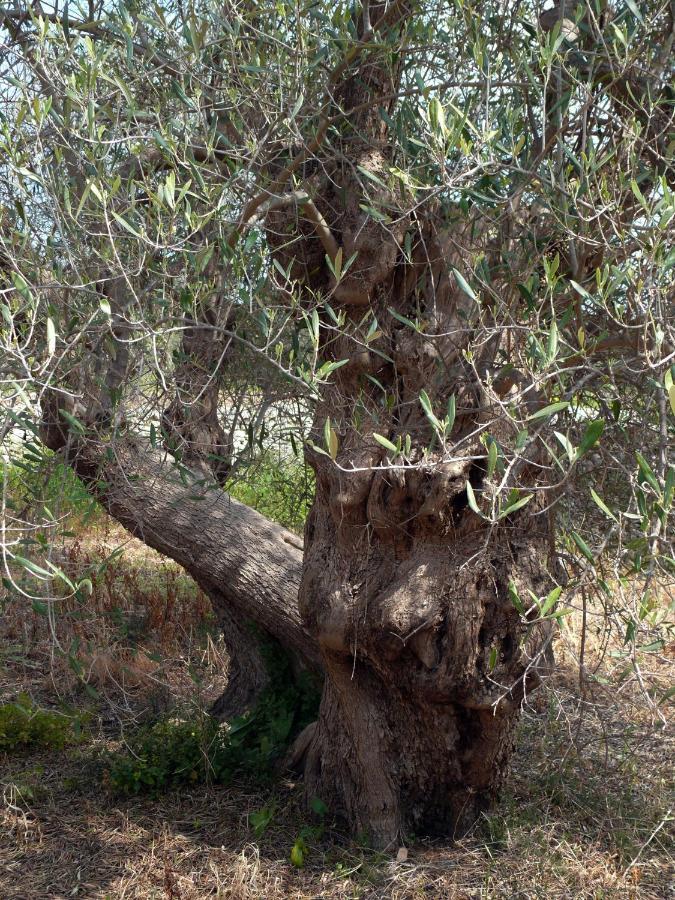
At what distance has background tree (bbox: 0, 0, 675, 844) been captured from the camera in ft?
7.96

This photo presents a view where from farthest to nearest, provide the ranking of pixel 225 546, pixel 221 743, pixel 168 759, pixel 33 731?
pixel 33 731 < pixel 225 546 < pixel 221 743 < pixel 168 759

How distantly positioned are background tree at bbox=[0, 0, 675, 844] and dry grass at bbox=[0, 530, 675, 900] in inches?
8.2

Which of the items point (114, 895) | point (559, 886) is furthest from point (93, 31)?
point (559, 886)

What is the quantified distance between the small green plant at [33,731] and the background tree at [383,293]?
1.38 meters

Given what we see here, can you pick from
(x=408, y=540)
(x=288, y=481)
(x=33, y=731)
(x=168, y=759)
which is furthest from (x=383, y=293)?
(x=33, y=731)

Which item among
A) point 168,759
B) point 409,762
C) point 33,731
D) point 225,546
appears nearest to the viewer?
point 409,762

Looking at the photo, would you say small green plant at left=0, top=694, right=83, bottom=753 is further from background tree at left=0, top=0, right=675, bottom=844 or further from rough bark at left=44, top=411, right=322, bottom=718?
background tree at left=0, top=0, right=675, bottom=844

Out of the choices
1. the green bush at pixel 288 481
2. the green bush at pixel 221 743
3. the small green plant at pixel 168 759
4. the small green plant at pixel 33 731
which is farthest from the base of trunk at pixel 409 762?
the small green plant at pixel 33 731

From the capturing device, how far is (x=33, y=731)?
4574mm

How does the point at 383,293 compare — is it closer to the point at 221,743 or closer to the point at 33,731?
the point at 221,743

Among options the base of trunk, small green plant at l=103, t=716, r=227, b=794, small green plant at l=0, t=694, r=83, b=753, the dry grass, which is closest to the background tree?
the base of trunk

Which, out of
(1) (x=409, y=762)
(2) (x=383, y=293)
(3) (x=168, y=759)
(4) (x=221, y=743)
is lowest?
(3) (x=168, y=759)

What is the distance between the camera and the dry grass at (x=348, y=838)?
328 centimetres

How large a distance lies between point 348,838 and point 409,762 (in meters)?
0.43
